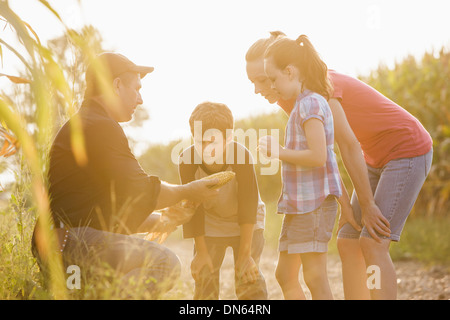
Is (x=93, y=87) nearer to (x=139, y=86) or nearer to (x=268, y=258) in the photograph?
(x=139, y=86)

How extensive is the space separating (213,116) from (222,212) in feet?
2.15

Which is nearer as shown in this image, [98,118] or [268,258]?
[98,118]

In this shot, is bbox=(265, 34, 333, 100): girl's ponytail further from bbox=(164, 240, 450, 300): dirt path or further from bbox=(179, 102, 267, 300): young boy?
bbox=(164, 240, 450, 300): dirt path

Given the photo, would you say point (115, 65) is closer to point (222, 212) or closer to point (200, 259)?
point (222, 212)

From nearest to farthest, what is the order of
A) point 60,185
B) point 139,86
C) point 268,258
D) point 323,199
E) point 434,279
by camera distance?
point 323,199 < point 60,185 < point 139,86 < point 434,279 < point 268,258

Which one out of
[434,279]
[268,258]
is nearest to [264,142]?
[434,279]

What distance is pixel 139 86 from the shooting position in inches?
124

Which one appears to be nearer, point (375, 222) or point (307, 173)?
point (307, 173)

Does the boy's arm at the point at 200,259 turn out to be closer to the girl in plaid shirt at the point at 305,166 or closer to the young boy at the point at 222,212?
the young boy at the point at 222,212

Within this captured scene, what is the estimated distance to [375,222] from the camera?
290 centimetres

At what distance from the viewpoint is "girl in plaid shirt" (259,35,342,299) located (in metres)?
2.70

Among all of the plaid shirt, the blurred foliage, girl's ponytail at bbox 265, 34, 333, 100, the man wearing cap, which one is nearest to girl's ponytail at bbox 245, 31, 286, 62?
girl's ponytail at bbox 265, 34, 333, 100

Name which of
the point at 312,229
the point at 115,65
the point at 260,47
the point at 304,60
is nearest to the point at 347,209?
the point at 312,229

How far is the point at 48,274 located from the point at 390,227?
1872 mm
